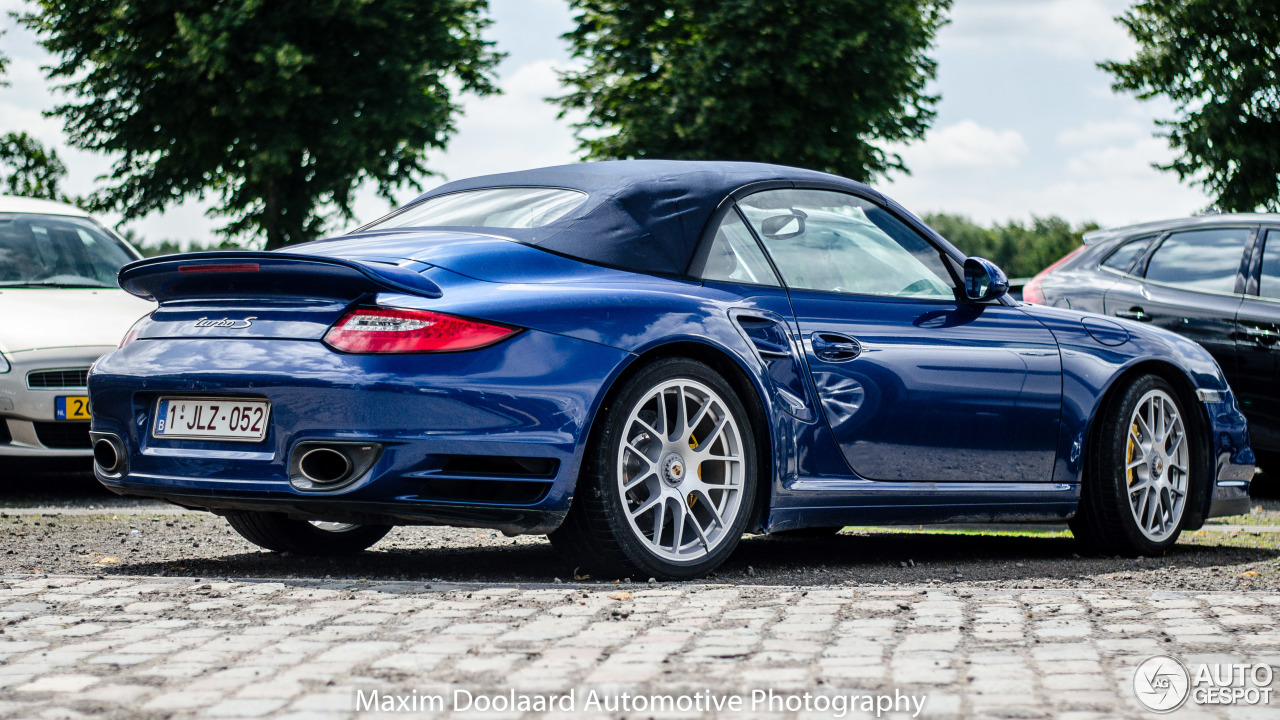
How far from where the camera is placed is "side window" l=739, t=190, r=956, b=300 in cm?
540

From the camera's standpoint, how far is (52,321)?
8.67 metres

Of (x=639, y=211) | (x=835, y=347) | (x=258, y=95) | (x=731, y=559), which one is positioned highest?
(x=258, y=95)

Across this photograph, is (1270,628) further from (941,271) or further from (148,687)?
(148,687)

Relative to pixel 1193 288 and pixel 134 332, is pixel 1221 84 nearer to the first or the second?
pixel 1193 288

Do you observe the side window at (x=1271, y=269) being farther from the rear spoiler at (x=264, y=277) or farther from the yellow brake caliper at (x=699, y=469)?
the rear spoiler at (x=264, y=277)

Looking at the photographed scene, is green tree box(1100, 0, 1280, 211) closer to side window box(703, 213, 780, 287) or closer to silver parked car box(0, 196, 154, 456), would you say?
silver parked car box(0, 196, 154, 456)

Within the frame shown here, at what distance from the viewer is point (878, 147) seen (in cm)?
3178

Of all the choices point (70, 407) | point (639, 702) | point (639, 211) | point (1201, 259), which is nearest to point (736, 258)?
point (639, 211)

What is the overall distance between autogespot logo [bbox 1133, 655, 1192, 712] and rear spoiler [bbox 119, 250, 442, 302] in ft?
7.27

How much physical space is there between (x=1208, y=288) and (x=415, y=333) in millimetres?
6321

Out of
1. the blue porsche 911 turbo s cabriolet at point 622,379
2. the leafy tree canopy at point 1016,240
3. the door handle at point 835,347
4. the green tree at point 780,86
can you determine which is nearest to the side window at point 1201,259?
the blue porsche 911 turbo s cabriolet at point 622,379

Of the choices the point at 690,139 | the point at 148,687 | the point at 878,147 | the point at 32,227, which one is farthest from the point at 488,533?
the point at 878,147

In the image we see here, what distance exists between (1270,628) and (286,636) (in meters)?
2.56

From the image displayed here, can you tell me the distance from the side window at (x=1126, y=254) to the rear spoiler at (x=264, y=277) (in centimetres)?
621
